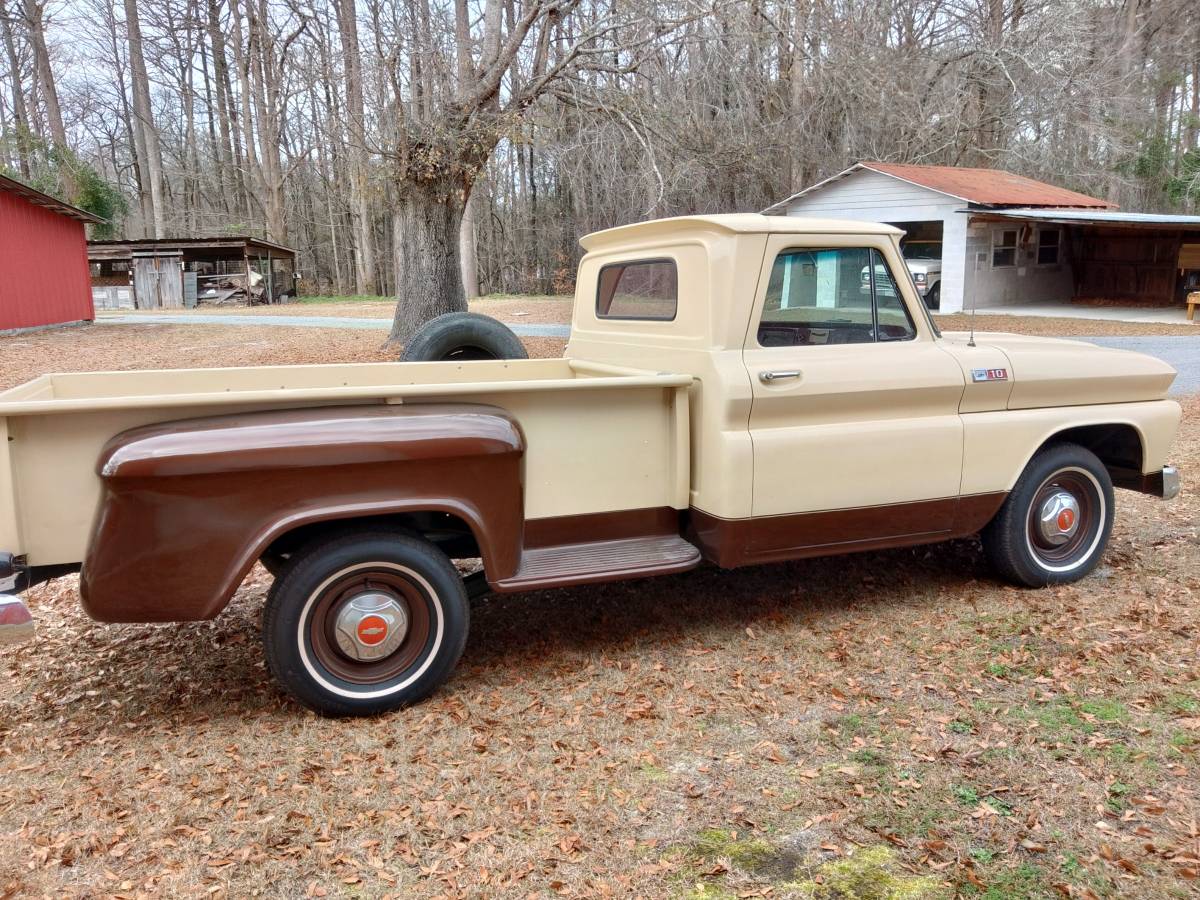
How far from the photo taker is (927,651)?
4.38 meters

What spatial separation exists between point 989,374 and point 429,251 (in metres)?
10.6

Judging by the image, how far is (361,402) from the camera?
3.76m

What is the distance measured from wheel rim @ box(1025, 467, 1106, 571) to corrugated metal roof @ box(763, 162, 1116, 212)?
692 inches

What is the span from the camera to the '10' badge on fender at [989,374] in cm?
466

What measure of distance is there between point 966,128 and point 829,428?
26418 millimetres

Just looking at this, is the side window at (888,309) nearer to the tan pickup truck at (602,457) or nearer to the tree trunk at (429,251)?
the tan pickup truck at (602,457)

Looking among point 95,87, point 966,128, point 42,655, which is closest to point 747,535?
point 42,655

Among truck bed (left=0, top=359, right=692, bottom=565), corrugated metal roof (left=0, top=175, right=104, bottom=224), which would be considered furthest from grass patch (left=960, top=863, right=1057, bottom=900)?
corrugated metal roof (left=0, top=175, right=104, bottom=224)

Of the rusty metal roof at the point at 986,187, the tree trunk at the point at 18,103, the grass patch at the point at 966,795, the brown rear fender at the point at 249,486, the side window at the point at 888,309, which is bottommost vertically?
the grass patch at the point at 966,795

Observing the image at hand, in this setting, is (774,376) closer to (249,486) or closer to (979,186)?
(249,486)

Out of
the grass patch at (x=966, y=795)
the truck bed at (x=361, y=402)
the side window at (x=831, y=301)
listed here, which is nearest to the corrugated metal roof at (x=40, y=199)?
the truck bed at (x=361, y=402)

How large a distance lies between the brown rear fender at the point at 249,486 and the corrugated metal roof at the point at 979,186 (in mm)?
19995

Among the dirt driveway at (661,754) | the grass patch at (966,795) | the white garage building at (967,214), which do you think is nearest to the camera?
the dirt driveway at (661,754)

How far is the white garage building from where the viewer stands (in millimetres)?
22391
